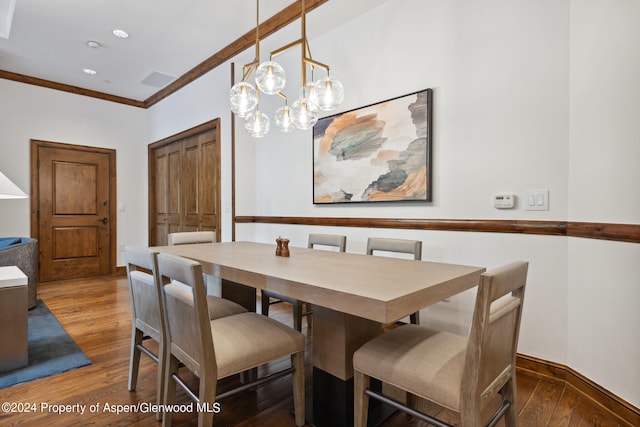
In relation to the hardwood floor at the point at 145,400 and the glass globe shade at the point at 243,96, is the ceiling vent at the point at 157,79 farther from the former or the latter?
the hardwood floor at the point at 145,400

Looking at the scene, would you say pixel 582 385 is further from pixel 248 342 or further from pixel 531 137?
pixel 248 342

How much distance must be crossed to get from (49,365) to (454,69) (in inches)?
128

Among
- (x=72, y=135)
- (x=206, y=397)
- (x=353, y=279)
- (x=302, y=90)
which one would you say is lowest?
(x=206, y=397)

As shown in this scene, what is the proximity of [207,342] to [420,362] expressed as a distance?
0.76 m

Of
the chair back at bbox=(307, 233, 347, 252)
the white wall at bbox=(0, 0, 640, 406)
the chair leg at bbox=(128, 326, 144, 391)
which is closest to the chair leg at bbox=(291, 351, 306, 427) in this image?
the chair leg at bbox=(128, 326, 144, 391)

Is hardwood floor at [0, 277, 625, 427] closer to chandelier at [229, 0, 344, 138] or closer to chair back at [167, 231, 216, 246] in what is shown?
chair back at [167, 231, 216, 246]

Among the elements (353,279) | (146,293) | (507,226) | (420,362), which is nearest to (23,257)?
(146,293)

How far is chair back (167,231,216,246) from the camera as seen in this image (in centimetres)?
268

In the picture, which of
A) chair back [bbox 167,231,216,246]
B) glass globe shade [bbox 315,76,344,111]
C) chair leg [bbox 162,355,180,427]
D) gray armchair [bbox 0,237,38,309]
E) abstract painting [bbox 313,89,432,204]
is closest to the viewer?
chair leg [bbox 162,355,180,427]

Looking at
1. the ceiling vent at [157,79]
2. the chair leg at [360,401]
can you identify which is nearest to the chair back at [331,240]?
the chair leg at [360,401]

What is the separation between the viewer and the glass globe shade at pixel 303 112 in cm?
→ 211

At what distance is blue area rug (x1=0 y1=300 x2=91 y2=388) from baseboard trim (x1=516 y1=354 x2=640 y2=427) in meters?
2.73

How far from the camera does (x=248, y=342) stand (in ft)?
4.60

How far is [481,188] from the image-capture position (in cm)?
222
